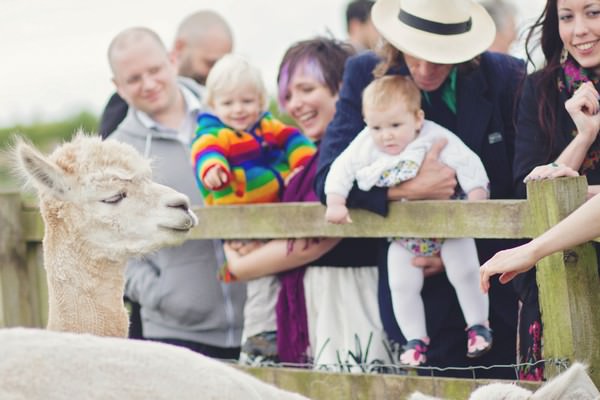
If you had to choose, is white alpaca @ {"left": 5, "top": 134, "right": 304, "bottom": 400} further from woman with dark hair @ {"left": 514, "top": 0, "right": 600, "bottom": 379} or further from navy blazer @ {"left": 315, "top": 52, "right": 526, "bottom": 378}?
woman with dark hair @ {"left": 514, "top": 0, "right": 600, "bottom": 379}

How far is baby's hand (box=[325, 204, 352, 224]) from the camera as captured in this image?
4730mm

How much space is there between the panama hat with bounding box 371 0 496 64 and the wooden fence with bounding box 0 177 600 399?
72 centimetres

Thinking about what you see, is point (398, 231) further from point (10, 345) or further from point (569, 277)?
point (10, 345)

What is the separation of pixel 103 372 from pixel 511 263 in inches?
64.3

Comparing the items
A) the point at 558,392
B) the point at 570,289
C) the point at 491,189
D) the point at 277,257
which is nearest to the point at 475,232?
the point at 570,289

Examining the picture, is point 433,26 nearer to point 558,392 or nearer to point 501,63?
point 501,63

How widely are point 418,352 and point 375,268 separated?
2.08ft

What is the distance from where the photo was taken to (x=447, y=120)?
196 inches

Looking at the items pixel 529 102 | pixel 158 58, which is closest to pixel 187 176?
pixel 158 58

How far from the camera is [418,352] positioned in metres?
4.72

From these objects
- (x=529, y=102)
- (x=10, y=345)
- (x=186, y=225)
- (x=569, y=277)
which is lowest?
(x=10, y=345)

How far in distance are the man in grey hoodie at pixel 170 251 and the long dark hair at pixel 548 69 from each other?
2.19 m

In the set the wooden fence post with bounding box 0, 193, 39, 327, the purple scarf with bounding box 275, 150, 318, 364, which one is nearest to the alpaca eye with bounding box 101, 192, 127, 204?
the purple scarf with bounding box 275, 150, 318, 364

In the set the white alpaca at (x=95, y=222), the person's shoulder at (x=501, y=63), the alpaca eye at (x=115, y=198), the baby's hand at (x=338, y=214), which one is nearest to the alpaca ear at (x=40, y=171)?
the white alpaca at (x=95, y=222)
